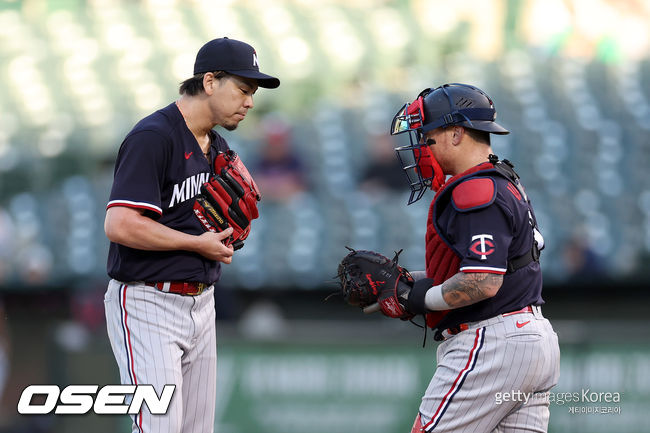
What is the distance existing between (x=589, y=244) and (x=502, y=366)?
5447mm

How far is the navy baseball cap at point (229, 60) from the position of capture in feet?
11.6

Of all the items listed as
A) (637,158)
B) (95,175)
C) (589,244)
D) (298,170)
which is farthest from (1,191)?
(637,158)

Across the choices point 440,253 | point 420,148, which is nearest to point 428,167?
point 420,148

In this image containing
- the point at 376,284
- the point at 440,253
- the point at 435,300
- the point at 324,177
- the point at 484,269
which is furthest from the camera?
the point at 324,177

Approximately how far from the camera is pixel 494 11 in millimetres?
11133

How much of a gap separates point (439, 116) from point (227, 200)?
2.91ft

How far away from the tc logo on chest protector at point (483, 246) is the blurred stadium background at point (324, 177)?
2405 millimetres

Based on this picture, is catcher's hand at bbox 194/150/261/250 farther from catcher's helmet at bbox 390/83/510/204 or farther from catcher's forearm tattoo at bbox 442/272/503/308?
catcher's forearm tattoo at bbox 442/272/503/308

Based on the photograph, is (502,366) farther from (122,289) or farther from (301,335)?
(301,335)

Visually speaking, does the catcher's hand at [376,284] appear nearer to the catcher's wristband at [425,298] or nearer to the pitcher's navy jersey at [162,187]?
the catcher's wristband at [425,298]

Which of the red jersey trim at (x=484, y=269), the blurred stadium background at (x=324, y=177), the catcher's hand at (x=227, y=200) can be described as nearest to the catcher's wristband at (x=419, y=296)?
the red jersey trim at (x=484, y=269)

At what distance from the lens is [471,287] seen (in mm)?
3154

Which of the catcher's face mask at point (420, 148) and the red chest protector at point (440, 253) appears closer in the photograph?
the red chest protector at point (440, 253)

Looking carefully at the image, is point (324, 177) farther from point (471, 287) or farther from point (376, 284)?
point (471, 287)
